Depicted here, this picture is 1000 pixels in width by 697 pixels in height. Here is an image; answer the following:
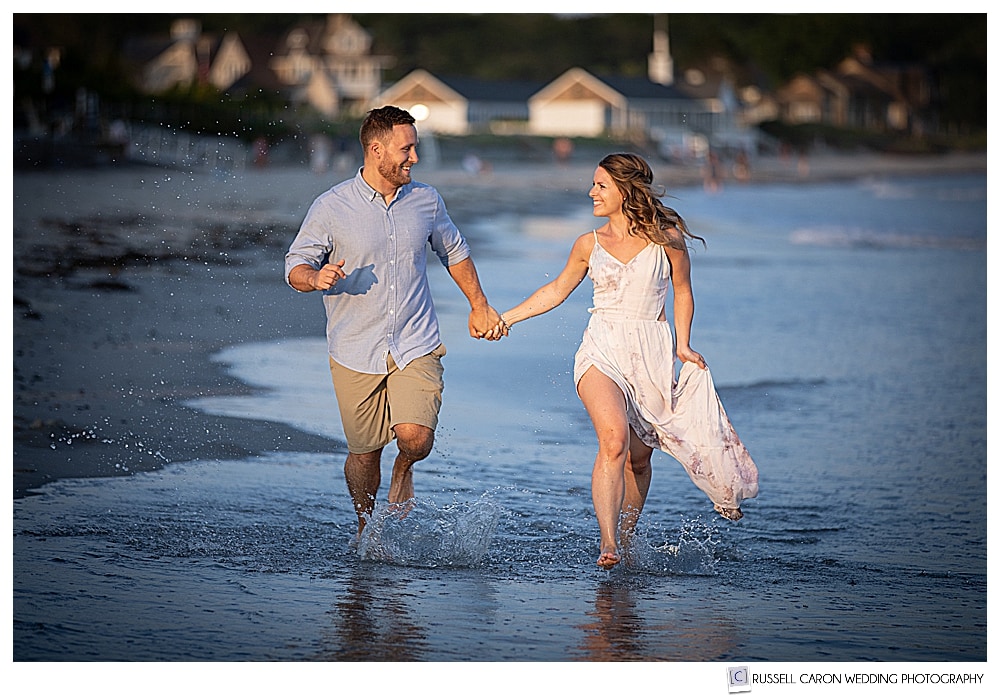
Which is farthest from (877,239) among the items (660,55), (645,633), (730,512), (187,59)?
(645,633)

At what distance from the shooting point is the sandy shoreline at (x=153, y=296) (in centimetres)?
784

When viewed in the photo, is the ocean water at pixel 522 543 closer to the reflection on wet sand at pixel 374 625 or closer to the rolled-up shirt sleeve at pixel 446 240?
the reflection on wet sand at pixel 374 625

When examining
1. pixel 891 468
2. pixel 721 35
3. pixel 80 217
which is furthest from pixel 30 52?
pixel 891 468

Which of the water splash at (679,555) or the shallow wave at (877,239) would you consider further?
the shallow wave at (877,239)

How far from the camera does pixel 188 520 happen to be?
20.9 ft

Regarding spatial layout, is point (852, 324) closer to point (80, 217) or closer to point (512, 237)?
point (512, 237)

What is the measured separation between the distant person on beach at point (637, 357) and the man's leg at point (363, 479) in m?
0.75

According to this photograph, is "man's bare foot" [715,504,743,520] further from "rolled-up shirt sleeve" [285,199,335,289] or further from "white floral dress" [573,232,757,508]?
"rolled-up shirt sleeve" [285,199,335,289]

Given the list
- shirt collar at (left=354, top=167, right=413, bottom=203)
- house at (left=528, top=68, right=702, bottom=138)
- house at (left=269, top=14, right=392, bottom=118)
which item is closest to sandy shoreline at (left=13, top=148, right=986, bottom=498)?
house at (left=528, top=68, right=702, bottom=138)

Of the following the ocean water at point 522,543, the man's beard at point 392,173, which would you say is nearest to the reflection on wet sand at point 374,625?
the ocean water at point 522,543

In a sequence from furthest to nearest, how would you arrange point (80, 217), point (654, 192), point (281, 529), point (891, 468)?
1. point (80, 217)
2. point (891, 468)
3. point (281, 529)
4. point (654, 192)

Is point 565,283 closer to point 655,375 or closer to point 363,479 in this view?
point 655,375
